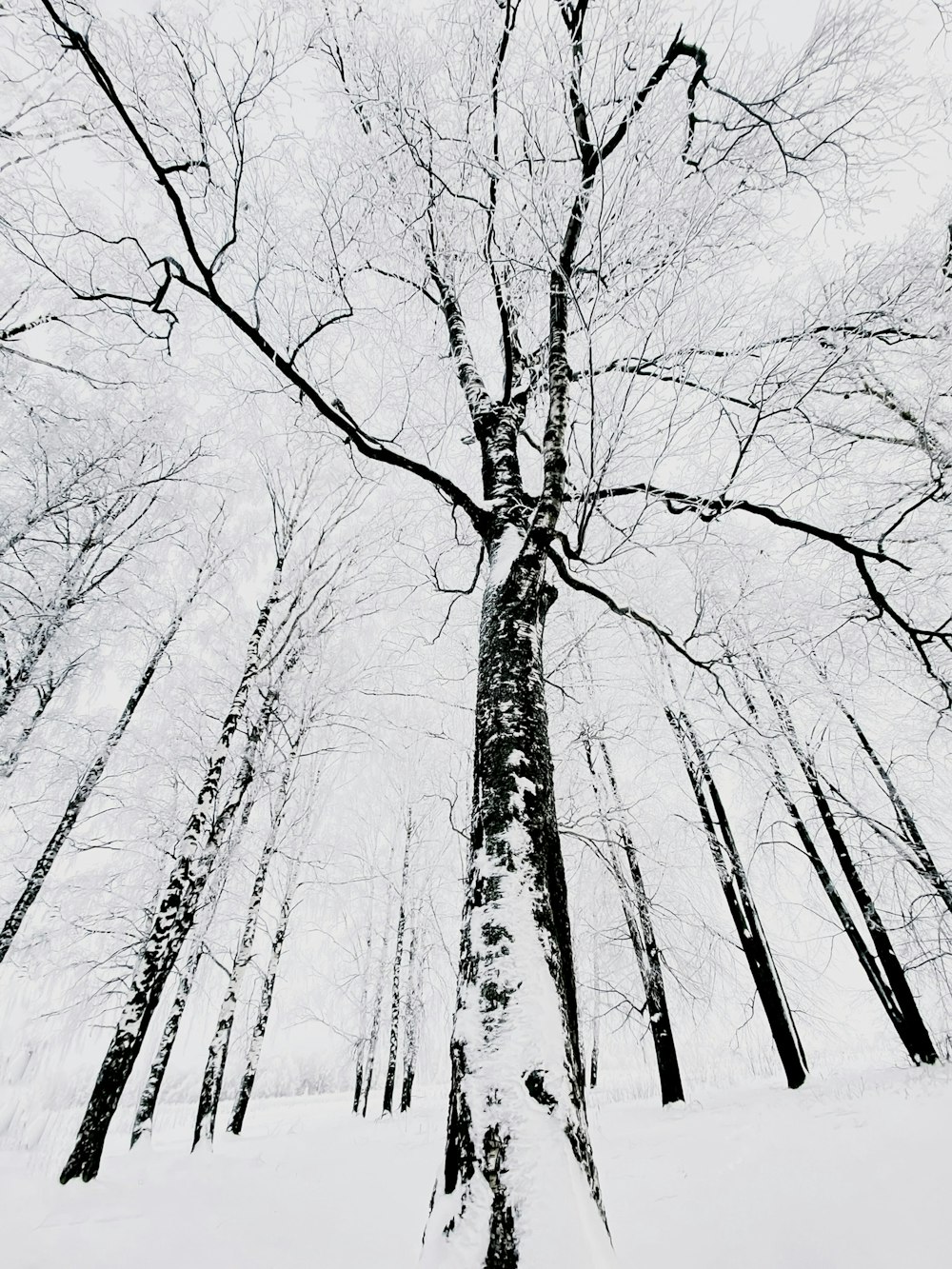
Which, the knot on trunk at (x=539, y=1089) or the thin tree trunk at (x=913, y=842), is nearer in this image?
the knot on trunk at (x=539, y=1089)

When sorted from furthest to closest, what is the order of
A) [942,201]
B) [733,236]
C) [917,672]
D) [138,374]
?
[138,374]
[917,672]
[942,201]
[733,236]

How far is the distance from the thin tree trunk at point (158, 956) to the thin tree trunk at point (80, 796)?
4.08 m

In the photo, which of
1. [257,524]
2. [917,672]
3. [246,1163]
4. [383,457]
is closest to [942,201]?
[917,672]

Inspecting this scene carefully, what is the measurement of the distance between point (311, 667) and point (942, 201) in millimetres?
7888

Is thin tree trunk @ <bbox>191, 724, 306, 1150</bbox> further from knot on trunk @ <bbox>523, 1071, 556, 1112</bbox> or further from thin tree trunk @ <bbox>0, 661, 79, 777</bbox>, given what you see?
knot on trunk @ <bbox>523, 1071, 556, 1112</bbox>

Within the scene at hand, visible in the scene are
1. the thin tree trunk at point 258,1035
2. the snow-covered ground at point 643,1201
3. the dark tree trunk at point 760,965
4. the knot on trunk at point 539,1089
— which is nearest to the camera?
the knot on trunk at point 539,1089

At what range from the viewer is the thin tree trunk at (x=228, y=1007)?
21.8 feet

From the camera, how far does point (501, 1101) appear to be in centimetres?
123

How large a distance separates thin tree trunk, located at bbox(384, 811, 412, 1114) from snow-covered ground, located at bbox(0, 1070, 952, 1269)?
631cm

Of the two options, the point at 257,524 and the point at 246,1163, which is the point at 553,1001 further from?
the point at 257,524

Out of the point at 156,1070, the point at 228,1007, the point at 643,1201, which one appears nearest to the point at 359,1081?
the point at 228,1007

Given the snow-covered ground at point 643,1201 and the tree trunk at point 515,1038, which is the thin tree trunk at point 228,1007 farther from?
the tree trunk at point 515,1038

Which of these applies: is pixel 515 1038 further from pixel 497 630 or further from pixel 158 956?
pixel 158 956

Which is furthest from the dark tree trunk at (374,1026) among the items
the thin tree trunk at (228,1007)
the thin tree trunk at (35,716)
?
the thin tree trunk at (35,716)
